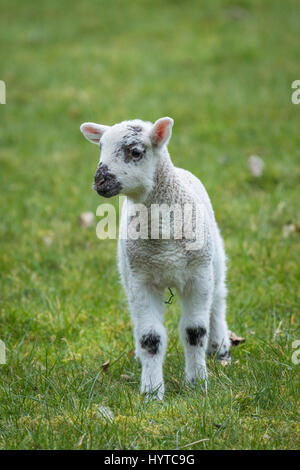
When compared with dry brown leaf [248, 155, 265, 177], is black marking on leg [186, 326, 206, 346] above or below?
below

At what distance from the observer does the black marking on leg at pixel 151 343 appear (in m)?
3.58

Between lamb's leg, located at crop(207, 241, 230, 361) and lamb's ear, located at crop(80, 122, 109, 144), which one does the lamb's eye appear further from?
lamb's leg, located at crop(207, 241, 230, 361)

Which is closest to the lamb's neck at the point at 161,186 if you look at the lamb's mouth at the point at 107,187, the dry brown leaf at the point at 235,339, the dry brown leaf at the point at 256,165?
the lamb's mouth at the point at 107,187

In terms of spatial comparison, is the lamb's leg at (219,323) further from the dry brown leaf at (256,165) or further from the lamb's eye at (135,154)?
the dry brown leaf at (256,165)

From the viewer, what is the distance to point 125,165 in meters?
3.29

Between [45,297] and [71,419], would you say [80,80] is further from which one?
[71,419]

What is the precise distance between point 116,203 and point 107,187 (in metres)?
3.70

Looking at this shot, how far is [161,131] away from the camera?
338 centimetres

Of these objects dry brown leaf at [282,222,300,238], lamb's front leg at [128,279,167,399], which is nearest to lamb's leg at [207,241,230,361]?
lamb's front leg at [128,279,167,399]

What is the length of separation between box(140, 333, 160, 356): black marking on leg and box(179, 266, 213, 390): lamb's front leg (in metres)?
0.18

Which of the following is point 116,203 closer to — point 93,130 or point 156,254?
point 93,130

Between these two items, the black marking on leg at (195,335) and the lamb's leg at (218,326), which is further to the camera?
the lamb's leg at (218,326)

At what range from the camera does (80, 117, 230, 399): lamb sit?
3324 mm

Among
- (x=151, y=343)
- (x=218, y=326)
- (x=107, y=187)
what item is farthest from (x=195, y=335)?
(x=107, y=187)
